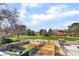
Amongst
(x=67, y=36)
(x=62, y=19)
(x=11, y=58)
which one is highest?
(x=62, y=19)

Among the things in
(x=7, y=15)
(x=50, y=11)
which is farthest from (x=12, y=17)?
(x=50, y=11)

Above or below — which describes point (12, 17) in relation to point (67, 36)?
above

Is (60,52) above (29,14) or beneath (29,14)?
beneath

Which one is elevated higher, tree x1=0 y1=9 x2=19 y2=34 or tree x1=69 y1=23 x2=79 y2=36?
tree x1=0 y1=9 x2=19 y2=34

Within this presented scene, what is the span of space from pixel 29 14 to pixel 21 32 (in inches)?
12.1

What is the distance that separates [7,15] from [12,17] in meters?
0.09

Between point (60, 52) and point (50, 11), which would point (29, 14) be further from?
point (60, 52)

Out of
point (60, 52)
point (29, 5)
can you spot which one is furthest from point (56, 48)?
point (29, 5)

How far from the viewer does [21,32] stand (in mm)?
4133

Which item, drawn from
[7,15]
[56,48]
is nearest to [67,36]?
[56,48]

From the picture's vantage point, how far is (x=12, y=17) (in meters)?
4.13

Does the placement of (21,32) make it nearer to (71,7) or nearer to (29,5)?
(29,5)

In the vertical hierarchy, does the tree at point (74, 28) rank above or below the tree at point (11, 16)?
below

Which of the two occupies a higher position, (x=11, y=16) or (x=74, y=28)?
(x=11, y=16)
